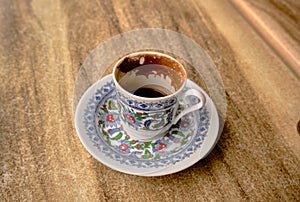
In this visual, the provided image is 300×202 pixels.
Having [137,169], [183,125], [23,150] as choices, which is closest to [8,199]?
[23,150]

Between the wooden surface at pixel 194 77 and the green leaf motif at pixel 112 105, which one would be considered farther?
the green leaf motif at pixel 112 105

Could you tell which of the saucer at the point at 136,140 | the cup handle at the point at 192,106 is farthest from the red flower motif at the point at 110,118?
the cup handle at the point at 192,106

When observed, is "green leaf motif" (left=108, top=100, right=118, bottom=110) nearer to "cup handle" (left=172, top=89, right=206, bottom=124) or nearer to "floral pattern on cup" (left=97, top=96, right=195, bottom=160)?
"floral pattern on cup" (left=97, top=96, right=195, bottom=160)

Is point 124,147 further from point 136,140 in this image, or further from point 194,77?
point 194,77

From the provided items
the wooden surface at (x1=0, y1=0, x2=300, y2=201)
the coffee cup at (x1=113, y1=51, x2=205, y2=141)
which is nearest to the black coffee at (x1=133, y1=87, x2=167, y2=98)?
the coffee cup at (x1=113, y1=51, x2=205, y2=141)

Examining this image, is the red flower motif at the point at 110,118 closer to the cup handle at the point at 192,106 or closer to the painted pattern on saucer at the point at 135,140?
the painted pattern on saucer at the point at 135,140

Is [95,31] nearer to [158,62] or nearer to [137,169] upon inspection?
[158,62]

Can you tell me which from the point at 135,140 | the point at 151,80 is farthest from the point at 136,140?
the point at 151,80
